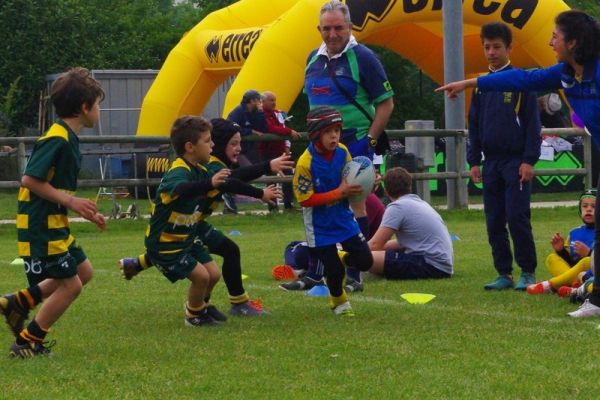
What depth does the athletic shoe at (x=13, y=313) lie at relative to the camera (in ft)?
23.4

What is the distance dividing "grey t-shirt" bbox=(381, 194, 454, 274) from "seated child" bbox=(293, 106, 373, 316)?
2.01 meters

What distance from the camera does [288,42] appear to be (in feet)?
68.7

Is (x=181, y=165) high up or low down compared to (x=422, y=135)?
down

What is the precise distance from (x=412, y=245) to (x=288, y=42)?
35.7ft

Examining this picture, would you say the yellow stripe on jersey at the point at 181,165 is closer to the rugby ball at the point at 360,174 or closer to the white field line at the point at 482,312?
the rugby ball at the point at 360,174

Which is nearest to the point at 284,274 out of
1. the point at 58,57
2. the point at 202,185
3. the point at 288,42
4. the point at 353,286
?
the point at 353,286

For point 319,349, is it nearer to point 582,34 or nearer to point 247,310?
point 247,310

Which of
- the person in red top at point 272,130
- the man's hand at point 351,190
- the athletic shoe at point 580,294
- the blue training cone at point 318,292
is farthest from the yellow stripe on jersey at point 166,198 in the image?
the person in red top at point 272,130

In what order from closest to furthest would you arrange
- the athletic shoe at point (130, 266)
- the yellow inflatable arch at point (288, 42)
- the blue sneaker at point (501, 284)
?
the athletic shoe at point (130, 266)
the blue sneaker at point (501, 284)
the yellow inflatable arch at point (288, 42)

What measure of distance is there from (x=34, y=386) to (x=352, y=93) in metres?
4.35

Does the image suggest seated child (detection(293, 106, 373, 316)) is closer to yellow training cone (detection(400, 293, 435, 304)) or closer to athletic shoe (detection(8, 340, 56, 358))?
yellow training cone (detection(400, 293, 435, 304))

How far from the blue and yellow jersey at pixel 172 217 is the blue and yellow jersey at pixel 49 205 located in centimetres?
104

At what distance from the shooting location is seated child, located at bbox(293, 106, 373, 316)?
826cm

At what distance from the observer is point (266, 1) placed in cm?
2517
